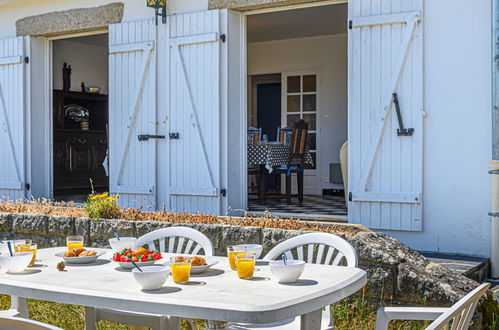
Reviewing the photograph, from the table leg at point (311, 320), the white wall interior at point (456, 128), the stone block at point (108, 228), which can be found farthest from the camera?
the white wall interior at point (456, 128)

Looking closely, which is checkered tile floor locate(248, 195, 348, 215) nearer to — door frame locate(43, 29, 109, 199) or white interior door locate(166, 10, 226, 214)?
white interior door locate(166, 10, 226, 214)

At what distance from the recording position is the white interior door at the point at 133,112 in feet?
22.6

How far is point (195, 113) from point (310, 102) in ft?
12.5

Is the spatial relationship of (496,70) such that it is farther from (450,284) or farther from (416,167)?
(450,284)

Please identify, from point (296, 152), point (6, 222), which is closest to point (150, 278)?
point (6, 222)

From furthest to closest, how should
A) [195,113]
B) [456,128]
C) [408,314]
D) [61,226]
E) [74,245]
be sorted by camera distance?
[195,113]
[456,128]
[61,226]
[74,245]
[408,314]

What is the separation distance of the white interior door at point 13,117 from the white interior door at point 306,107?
13.1ft

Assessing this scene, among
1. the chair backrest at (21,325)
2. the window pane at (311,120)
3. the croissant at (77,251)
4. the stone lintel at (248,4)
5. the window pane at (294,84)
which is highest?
the stone lintel at (248,4)

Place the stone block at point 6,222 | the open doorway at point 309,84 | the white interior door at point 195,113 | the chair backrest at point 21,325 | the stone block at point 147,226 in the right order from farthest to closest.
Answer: the open doorway at point 309,84 → the white interior door at point 195,113 → the stone block at point 6,222 → the stone block at point 147,226 → the chair backrest at point 21,325

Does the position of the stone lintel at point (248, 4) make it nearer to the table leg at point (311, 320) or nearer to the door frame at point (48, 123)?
the door frame at point (48, 123)

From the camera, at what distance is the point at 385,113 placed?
545 centimetres

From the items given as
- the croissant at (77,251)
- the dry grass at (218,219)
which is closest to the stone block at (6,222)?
the dry grass at (218,219)

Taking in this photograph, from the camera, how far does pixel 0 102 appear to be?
8125 millimetres

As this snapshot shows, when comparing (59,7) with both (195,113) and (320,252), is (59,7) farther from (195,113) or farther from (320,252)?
(320,252)
